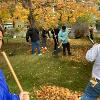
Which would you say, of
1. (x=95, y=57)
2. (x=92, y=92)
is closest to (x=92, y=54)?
(x=95, y=57)

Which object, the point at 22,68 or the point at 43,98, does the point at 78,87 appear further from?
the point at 22,68

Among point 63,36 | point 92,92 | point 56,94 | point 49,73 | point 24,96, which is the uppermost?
point 24,96

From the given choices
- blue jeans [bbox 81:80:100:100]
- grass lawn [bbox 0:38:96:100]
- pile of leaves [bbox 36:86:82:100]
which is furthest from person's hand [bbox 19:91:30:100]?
grass lawn [bbox 0:38:96:100]

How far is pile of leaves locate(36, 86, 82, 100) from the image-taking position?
9922 mm

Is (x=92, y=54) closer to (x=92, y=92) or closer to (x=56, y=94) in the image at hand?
(x=92, y=92)

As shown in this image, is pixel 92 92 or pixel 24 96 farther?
pixel 92 92

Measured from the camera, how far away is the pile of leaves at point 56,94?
391 inches

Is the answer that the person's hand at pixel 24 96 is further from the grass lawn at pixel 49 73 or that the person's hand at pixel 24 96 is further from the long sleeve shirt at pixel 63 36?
Result: the long sleeve shirt at pixel 63 36

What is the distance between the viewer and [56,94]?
10188mm

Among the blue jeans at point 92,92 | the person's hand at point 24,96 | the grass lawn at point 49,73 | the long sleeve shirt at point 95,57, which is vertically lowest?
the grass lawn at point 49,73

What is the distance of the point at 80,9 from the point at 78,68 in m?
10.3

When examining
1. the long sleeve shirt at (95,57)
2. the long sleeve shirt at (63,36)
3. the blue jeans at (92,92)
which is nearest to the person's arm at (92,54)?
the long sleeve shirt at (95,57)

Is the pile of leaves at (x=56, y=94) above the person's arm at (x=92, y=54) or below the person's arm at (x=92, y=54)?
below

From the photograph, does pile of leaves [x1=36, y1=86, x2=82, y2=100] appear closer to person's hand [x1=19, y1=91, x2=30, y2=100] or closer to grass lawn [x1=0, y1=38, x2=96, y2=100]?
grass lawn [x1=0, y1=38, x2=96, y2=100]
